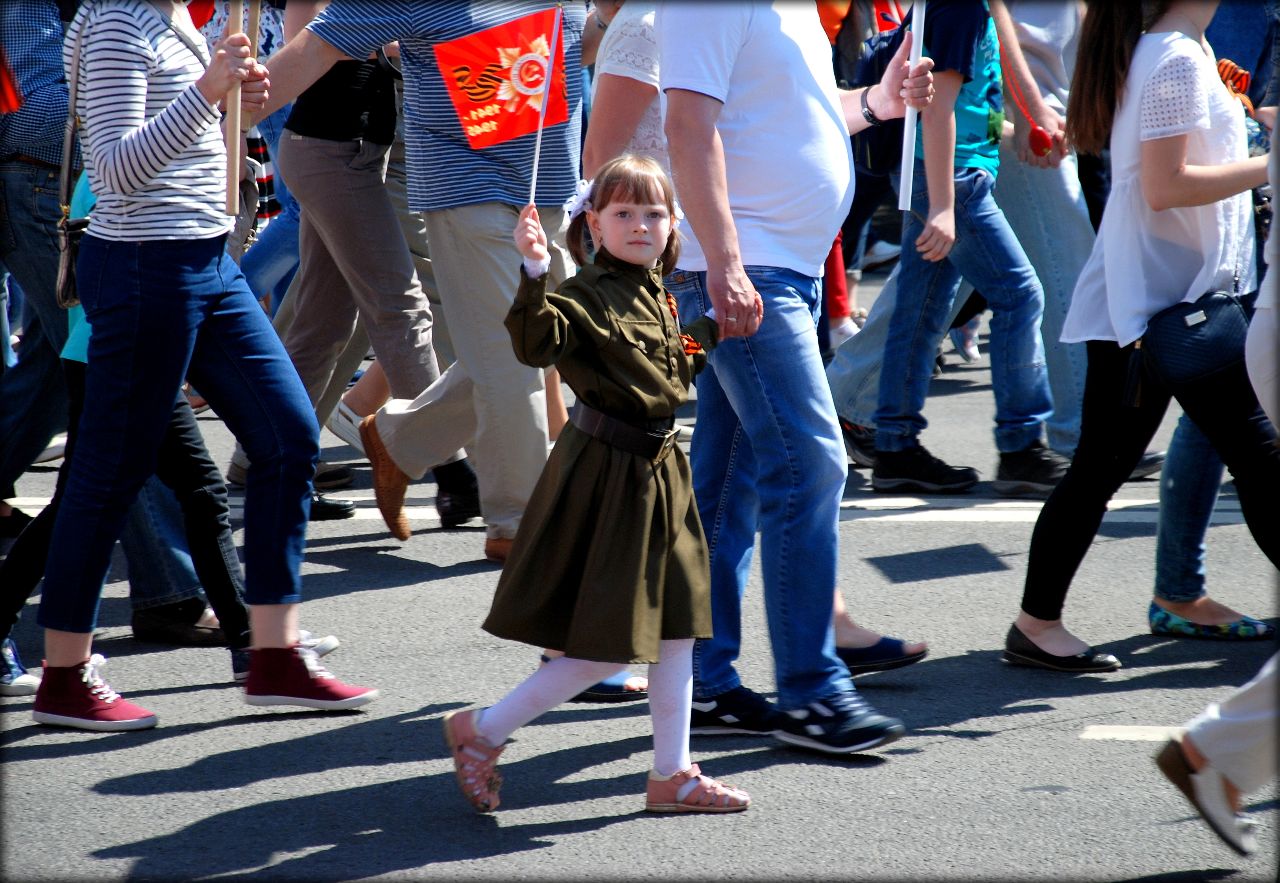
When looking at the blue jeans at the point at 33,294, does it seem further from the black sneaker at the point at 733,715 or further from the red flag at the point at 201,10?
the black sneaker at the point at 733,715

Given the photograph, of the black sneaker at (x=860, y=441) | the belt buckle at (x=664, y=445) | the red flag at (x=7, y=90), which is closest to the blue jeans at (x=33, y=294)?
the red flag at (x=7, y=90)

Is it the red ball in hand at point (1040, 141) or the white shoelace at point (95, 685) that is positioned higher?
the red ball in hand at point (1040, 141)

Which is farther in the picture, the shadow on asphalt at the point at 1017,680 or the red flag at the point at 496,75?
the red flag at the point at 496,75

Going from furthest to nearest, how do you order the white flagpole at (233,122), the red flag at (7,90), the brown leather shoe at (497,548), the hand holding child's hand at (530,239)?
the brown leather shoe at (497,548)
the red flag at (7,90)
the white flagpole at (233,122)
the hand holding child's hand at (530,239)

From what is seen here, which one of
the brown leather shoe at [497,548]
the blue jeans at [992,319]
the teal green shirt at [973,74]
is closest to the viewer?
the brown leather shoe at [497,548]

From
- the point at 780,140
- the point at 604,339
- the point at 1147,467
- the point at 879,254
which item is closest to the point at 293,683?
the point at 604,339

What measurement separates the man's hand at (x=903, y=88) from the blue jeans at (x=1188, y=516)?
1.19 m

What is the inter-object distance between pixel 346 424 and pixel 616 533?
3.06m

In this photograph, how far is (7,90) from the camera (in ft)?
14.1

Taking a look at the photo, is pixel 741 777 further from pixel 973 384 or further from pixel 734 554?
pixel 973 384

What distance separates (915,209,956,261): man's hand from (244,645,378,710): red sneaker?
7.17ft

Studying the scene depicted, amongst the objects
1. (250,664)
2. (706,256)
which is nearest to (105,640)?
(250,664)

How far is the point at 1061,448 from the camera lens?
6008 mm

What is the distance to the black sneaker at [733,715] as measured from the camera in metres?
3.77
